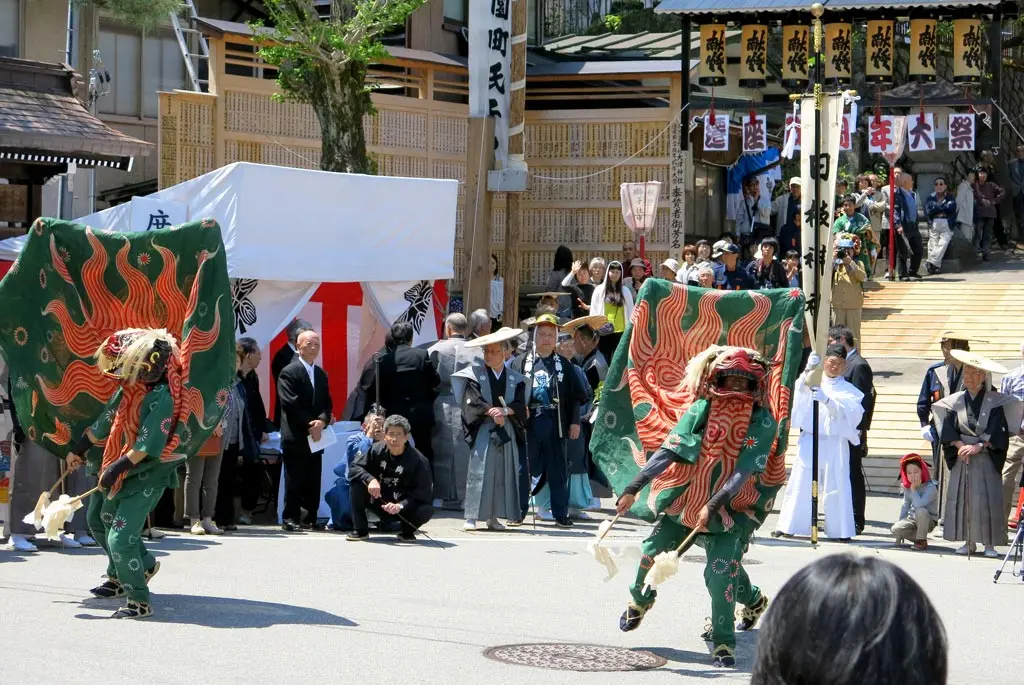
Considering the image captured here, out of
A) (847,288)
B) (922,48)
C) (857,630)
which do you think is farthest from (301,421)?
(922,48)

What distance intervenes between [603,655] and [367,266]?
24.3ft

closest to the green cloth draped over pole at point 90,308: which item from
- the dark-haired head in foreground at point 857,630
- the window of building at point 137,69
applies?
the dark-haired head in foreground at point 857,630

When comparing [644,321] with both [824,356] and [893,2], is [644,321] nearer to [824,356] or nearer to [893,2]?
[824,356]

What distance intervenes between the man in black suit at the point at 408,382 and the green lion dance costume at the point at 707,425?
518 cm

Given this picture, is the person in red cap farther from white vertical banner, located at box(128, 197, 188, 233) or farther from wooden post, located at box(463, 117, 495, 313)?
white vertical banner, located at box(128, 197, 188, 233)

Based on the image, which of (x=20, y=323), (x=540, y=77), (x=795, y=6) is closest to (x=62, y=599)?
(x=20, y=323)

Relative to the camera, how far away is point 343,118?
17281 millimetres

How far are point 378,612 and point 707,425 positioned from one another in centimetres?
233

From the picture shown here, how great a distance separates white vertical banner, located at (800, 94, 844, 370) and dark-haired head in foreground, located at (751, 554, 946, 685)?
445 inches

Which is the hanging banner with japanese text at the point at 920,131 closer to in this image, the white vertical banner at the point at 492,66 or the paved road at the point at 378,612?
the white vertical banner at the point at 492,66

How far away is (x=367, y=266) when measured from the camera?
48.6 feet

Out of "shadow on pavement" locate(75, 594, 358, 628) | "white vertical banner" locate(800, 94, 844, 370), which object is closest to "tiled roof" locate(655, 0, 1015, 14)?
"white vertical banner" locate(800, 94, 844, 370)

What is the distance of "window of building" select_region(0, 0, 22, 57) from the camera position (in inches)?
908

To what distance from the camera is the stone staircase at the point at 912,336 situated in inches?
670
